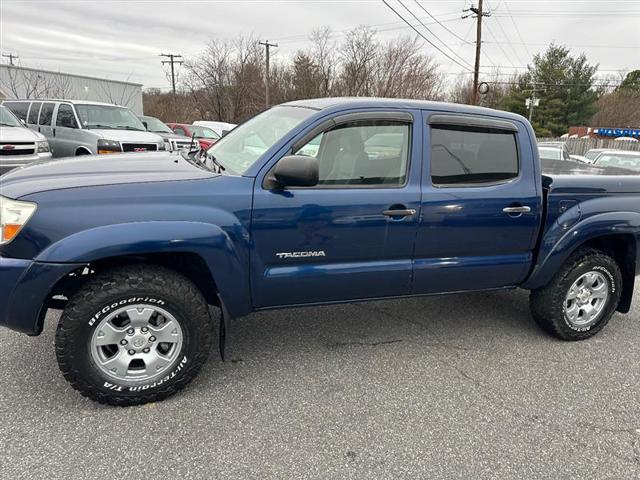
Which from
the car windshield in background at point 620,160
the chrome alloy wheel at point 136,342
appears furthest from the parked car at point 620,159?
the chrome alloy wheel at point 136,342

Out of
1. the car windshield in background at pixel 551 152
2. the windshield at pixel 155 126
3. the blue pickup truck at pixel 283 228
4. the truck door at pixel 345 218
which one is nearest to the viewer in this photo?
the blue pickup truck at pixel 283 228

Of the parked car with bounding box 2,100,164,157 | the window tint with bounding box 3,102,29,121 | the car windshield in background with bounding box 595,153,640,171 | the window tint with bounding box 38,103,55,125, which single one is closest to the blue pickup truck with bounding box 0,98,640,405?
the parked car with bounding box 2,100,164,157

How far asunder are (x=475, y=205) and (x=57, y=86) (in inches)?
1285

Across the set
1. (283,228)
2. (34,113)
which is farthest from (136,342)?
(34,113)

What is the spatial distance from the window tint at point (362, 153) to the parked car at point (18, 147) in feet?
24.2

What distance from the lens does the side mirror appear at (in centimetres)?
257

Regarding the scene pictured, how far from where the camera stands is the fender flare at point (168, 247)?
2.36 metres

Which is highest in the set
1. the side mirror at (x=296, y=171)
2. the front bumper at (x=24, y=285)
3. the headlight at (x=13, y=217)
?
the side mirror at (x=296, y=171)

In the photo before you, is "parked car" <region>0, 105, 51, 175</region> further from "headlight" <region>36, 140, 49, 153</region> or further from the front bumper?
the front bumper

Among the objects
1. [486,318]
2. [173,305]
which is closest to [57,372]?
[173,305]

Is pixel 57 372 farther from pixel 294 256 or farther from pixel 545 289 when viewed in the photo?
pixel 545 289

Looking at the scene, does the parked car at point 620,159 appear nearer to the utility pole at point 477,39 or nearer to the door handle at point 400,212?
the door handle at point 400,212

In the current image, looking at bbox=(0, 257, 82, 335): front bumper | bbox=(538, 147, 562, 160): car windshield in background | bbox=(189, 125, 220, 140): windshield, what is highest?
bbox=(189, 125, 220, 140): windshield

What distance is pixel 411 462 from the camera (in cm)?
234
